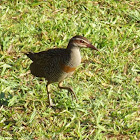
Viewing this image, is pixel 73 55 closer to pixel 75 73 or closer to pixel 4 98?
pixel 75 73

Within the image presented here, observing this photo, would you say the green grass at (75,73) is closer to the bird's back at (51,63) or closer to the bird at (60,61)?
the bird at (60,61)

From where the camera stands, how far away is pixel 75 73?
6141 millimetres

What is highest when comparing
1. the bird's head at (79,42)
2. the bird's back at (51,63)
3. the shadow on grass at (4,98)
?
the bird's head at (79,42)

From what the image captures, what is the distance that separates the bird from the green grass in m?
0.33

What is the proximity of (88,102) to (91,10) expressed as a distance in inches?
95.2

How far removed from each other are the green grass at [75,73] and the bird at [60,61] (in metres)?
0.33

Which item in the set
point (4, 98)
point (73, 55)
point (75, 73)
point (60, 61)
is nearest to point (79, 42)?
point (73, 55)

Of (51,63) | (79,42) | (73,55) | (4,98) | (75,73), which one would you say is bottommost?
(4,98)

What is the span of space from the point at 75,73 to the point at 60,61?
3.45 feet

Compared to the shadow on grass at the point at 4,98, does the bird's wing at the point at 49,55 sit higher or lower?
higher

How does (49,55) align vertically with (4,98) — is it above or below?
above

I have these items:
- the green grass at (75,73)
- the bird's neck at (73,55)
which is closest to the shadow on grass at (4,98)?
the green grass at (75,73)

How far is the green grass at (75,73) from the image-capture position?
5258 mm

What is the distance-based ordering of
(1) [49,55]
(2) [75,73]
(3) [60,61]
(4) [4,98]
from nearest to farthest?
(3) [60,61] < (1) [49,55] < (4) [4,98] < (2) [75,73]
